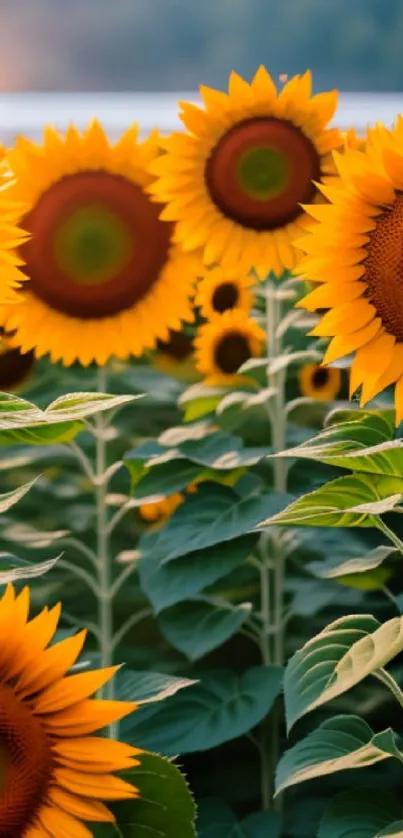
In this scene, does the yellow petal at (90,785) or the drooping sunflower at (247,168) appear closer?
the yellow petal at (90,785)

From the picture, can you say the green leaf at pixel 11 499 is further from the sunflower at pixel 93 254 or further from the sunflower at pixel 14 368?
the sunflower at pixel 14 368

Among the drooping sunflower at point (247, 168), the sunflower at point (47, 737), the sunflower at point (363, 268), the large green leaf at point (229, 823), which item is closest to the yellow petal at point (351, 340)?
the sunflower at point (363, 268)

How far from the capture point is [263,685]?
1168 millimetres

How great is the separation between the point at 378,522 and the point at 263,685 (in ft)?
1.32

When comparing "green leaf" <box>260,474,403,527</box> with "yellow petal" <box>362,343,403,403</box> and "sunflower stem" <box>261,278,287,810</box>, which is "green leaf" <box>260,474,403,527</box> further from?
"sunflower stem" <box>261,278,287,810</box>

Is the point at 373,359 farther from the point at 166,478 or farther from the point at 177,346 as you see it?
the point at 177,346

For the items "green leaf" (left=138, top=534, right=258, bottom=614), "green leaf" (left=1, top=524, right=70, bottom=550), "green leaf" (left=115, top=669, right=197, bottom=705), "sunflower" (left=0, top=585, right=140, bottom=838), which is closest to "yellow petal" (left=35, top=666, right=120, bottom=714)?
"sunflower" (left=0, top=585, right=140, bottom=838)

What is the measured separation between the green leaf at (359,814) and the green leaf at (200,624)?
21cm

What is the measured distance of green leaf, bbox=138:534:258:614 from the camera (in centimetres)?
109

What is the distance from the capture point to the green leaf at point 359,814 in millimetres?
929

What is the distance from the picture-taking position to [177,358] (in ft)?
4.38

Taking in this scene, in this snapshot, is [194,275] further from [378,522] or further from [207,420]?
[378,522]

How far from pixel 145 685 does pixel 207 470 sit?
0.88ft

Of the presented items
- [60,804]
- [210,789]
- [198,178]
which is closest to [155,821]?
[60,804]
